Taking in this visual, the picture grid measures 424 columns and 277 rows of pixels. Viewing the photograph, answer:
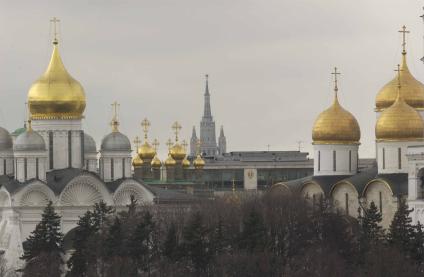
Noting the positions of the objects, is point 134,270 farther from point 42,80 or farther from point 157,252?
point 42,80

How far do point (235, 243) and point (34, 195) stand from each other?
12524mm

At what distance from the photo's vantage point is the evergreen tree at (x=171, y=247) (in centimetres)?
8100

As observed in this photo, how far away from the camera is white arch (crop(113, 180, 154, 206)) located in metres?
96.5

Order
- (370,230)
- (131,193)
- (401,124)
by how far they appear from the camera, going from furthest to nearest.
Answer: (131,193)
(401,124)
(370,230)

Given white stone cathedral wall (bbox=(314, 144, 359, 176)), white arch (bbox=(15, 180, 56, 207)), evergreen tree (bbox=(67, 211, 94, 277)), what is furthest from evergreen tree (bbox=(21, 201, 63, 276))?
white stone cathedral wall (bbox=(314, 144, 359, 176))

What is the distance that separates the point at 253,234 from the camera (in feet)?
274

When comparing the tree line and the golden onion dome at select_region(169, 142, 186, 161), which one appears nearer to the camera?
the tree line

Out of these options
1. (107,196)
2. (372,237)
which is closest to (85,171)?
(107,196)

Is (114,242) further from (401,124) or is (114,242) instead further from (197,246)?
(401,124)

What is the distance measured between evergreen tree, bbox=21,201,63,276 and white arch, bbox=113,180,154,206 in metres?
6.79

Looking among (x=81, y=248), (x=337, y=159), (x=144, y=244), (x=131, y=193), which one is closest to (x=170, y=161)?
(x=131, y=193)

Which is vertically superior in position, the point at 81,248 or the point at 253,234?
the point at 253,234

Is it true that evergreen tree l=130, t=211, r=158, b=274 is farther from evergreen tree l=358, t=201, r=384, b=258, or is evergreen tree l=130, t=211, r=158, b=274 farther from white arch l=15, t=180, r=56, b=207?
white arch l=15, t=180, r=56, b=207

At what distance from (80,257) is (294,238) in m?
7.29
